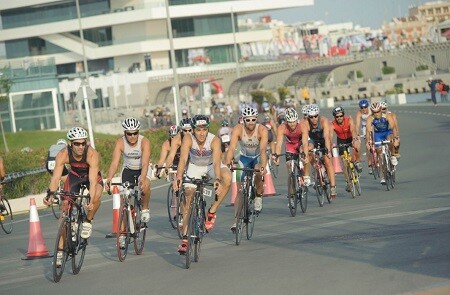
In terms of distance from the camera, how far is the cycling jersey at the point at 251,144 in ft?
62.6

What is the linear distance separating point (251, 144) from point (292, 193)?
306 cm

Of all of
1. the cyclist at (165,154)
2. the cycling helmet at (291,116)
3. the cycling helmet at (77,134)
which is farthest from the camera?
the cycling helmet at (291,116)

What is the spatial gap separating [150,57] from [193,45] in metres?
4.56

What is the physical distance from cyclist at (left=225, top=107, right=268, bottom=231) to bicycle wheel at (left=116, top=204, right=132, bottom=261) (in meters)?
1.90

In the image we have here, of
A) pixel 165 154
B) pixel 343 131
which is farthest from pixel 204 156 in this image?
pixel 343 131

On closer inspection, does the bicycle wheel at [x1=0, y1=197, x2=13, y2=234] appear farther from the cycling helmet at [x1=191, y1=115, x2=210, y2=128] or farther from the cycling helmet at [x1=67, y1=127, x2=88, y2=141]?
the cycling helmet at [x1=67, y1=127, x2=88, y2=141]

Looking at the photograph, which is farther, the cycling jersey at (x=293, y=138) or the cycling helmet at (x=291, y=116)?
the cycling jersey at (x=293, y=138)

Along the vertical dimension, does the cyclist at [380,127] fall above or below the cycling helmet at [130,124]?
below

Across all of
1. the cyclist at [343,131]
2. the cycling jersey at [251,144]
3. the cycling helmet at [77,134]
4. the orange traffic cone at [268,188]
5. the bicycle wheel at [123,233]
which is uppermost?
the cycling helmet at [77,134]

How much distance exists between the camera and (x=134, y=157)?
59.3 ft

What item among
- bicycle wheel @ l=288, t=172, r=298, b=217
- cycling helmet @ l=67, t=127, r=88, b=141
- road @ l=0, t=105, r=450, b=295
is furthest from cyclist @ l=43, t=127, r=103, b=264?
bicycle wheel @ l=288, t=172, r=298, b=217

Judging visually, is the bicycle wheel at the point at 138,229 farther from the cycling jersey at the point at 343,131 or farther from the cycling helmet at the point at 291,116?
the cycling jersey at the point at 343,131

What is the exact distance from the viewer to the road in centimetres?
1361

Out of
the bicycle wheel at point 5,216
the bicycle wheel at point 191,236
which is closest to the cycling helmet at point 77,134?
the bicycle wheel at point 191,236
